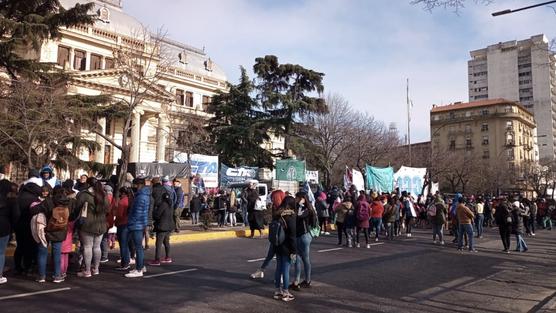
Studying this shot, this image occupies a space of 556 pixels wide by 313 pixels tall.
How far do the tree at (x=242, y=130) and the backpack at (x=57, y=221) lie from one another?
2852cm

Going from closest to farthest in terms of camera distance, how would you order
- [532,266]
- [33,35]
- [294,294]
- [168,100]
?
[294,294], [532,266], [33,35], [168,100]

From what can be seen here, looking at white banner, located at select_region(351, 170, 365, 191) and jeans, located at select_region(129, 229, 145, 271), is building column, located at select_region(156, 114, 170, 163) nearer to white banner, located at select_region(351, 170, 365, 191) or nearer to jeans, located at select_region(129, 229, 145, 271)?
white banner, located at select_region(351, 170, 365, 191)

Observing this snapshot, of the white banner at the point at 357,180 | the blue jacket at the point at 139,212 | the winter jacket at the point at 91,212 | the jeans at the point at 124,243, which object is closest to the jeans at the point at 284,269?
the blue jacket at the point at 139,212

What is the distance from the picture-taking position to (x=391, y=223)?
1762 cm

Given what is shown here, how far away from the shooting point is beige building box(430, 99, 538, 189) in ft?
313

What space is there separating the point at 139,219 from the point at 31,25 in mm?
11049

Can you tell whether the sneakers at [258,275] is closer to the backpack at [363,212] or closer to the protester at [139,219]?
the protester at [139,219]

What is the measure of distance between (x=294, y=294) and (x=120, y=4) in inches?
2582

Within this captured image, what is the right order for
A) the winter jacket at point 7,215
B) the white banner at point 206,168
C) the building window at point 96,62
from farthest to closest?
the building window at point 96,62 → the white banner at point 206,168 → the winter jacket at point 7,215

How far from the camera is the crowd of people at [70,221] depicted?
7984mm

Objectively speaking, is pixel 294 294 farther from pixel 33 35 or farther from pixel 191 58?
pixel 191 58

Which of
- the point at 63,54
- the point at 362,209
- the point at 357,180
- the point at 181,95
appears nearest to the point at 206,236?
the point at 362,209

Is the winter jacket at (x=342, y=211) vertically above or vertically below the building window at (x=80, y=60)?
below

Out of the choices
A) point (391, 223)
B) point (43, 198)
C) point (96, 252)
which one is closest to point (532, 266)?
point (391, 223)
